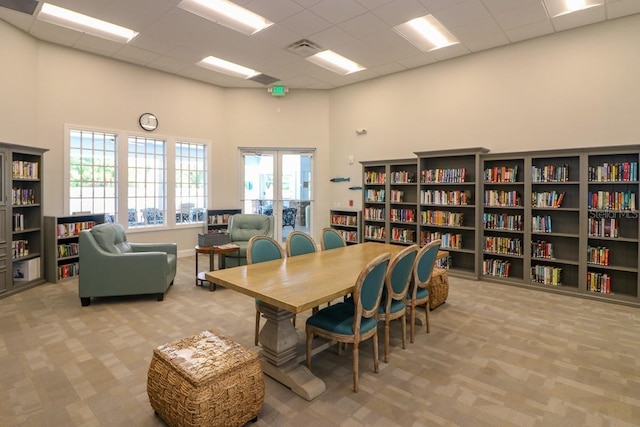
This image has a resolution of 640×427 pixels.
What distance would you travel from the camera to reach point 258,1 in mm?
4152

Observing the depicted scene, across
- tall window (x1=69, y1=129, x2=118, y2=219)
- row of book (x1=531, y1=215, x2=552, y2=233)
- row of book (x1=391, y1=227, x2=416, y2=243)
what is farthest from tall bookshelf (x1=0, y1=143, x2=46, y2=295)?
row of book (x1=531, y1=215, x2=552, y2=233)

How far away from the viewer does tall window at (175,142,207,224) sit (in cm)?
705

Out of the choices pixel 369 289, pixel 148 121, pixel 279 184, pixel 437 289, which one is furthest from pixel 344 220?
pixel 369 289

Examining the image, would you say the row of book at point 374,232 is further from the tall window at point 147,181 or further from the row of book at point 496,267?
the tall window at point 147,181

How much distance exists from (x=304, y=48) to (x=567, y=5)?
345 centimetres

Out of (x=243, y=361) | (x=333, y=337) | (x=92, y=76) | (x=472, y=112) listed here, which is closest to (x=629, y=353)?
(x=333, y=337)

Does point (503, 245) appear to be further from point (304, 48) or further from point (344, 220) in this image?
point (304, 48)

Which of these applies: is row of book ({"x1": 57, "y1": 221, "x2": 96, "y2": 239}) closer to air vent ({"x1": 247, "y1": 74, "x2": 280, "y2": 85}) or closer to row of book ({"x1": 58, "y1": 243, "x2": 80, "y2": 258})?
row of book ({"x1": 58, "y1": 243, "x2": 80, "y2": 258})

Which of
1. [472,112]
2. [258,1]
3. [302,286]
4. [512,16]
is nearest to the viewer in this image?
[302,286]

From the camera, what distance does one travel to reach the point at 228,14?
460cm

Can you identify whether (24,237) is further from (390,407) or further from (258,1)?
(390,407)

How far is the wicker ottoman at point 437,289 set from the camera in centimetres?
405

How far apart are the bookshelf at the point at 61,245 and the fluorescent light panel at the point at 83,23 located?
264 cm

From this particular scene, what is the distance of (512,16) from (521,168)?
2046mm
